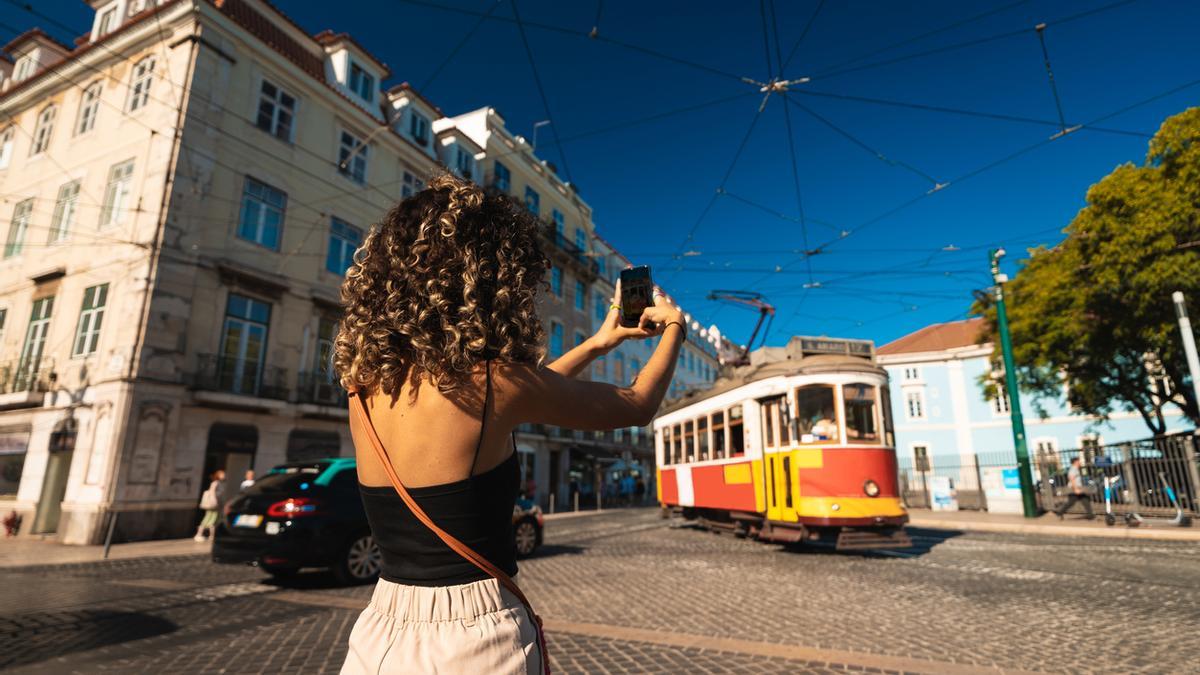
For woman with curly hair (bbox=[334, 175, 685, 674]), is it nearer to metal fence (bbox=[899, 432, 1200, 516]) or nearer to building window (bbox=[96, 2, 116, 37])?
metal fence (bbox=[899, 432, 1200, 516])

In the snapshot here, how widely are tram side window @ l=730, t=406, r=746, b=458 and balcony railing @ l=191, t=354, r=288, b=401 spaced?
12.5 meters

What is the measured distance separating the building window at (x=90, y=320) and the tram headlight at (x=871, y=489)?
1728 cm

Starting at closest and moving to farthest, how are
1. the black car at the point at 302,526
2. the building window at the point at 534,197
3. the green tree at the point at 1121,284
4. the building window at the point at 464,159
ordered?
the black car at the point at 302,526 → the green tree at the point at 1121,284 → the building window at the point at 464,159 → the building window at the point at 534,197

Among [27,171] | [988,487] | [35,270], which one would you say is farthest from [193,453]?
[988,487]

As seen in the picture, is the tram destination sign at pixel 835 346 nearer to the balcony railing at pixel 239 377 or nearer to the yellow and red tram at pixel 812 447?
the yellow and red tram at pixel 812 447

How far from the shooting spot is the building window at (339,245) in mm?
19375

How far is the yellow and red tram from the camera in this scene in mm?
9320

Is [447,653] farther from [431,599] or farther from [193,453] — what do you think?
[193,453]

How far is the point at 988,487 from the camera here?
28.2 metres

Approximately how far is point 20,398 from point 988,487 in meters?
35.2

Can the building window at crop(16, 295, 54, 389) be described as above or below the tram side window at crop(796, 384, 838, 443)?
above

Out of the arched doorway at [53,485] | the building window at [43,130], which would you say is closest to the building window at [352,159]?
the building window at [43,130]

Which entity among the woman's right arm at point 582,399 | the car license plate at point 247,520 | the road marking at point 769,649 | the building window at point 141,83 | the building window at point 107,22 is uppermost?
the building window at point 107,22

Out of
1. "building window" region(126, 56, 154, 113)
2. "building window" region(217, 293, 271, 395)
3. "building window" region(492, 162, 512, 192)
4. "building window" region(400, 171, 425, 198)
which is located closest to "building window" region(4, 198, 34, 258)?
"building window" region(126, 56, 154, 113)
